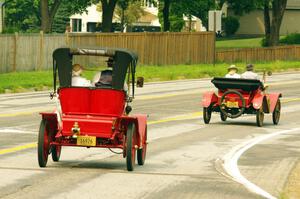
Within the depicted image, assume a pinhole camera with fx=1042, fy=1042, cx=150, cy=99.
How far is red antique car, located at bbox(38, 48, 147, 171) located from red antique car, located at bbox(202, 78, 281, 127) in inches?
385

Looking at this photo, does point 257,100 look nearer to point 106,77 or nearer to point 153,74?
point 106,77

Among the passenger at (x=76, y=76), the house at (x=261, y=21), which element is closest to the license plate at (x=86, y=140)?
the passenger at (x=76, y=76)

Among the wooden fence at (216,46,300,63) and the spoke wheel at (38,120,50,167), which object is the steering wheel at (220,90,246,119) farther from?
the wooden fence at (216,46,300,63)

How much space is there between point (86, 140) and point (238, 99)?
11.1m

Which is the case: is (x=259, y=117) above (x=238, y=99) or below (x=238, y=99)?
below

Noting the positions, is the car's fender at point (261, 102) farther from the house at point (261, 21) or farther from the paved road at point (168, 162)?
the house at point (261, 21)

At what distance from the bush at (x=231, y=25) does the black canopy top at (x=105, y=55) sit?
9614 cm

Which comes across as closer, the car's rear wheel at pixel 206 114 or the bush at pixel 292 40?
the car's rear wheel at pixel 206 114

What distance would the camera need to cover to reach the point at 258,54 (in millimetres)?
71625

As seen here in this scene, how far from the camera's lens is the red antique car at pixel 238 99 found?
2659 centimetres

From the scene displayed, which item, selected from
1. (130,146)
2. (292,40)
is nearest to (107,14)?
(292,40)

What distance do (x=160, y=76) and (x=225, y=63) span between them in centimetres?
1540

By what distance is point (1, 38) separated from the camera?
4869 centimetres

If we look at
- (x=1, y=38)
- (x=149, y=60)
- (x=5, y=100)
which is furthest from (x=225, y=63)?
(x=5, y=100)
